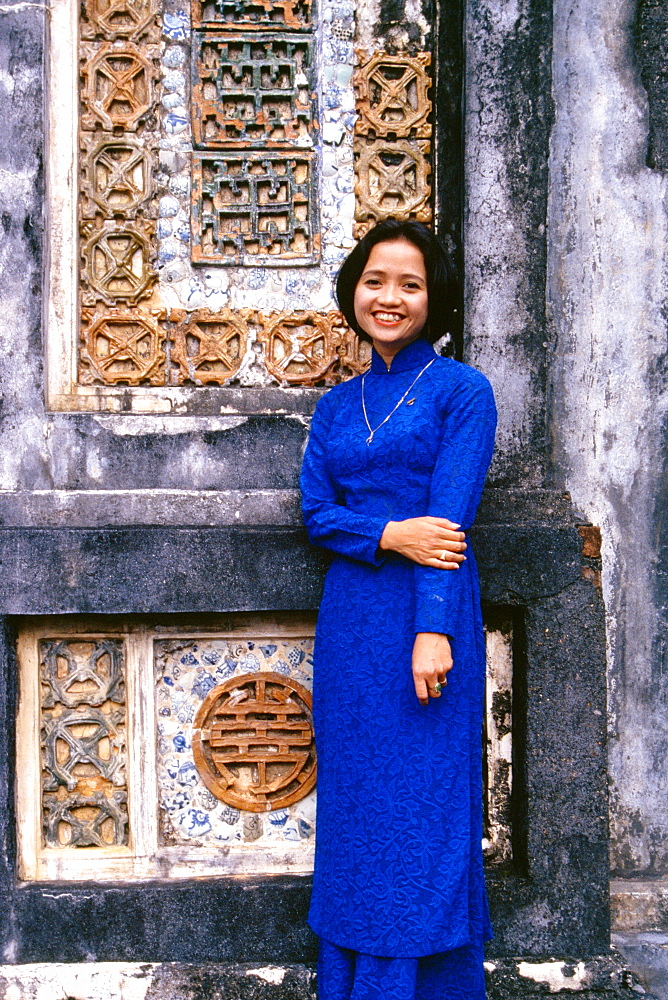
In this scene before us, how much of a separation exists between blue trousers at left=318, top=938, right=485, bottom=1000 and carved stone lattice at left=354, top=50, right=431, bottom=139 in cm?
233

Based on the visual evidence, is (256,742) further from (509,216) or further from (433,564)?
(509,216)

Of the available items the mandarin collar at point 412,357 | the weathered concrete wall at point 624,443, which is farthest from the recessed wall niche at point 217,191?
the weathered concrete wall at point 624,443

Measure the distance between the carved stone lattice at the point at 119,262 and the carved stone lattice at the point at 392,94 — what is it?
0.76 metres

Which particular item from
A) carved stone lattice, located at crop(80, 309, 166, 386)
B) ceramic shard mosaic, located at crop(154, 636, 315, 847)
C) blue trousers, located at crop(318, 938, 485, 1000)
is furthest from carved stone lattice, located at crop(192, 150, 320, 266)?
blue trousers, located at crop(318, 938, 485, 1000)

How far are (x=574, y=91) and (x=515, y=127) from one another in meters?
0.33

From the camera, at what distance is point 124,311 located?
8.68 feet

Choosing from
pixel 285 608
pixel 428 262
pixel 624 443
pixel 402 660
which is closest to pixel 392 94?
pixel 428 262

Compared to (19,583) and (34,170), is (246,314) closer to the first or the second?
(34,170)

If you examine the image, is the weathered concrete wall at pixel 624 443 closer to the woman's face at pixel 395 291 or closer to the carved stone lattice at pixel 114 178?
the woman's face at pixel 395 291

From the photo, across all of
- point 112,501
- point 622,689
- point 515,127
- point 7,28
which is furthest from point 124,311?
point 622,689

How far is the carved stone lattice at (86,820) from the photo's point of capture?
2.56 metres

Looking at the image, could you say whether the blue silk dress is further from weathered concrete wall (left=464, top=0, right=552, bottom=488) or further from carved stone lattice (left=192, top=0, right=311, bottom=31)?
carved stone lattice (left=192, top=0, right=311, bottom=31)

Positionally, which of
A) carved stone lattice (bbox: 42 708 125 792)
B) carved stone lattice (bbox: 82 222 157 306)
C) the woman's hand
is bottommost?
carved stone lattice (bbox: 42 708 125 792)

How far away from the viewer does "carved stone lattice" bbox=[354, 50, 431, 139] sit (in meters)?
2.64
